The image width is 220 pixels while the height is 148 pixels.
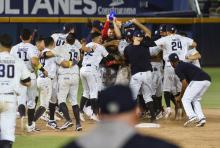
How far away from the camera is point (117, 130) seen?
169 inches

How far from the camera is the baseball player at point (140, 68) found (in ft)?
50.6

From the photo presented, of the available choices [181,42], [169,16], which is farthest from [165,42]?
[169,16]

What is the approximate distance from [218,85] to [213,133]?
32.3 feet

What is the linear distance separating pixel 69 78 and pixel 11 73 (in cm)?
446

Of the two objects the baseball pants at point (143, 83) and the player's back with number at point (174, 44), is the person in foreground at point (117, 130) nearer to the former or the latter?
the baseball pants at point (143, 83)

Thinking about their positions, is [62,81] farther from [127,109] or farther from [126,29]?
[127,109]

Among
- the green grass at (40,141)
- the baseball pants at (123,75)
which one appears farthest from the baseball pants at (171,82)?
the green grass at (40,141)

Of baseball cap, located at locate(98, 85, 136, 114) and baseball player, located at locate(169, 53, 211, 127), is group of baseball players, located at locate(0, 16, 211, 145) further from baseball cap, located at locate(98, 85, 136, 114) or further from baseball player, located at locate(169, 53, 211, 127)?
baseball cap, located at locate(98, 85, 136, 114)

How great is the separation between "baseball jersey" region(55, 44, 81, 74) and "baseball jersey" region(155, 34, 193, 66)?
2.33 meters

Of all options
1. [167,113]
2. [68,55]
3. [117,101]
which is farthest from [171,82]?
[117,101]

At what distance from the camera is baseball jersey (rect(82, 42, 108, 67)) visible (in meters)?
15.7

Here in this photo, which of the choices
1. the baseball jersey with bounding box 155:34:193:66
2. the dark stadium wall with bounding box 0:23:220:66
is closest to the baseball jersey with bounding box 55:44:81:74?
the baseball jersey with bounding box 155:34:193:66

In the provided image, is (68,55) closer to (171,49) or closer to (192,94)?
(192,94)

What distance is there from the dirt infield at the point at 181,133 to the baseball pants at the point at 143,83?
727 millimetres
